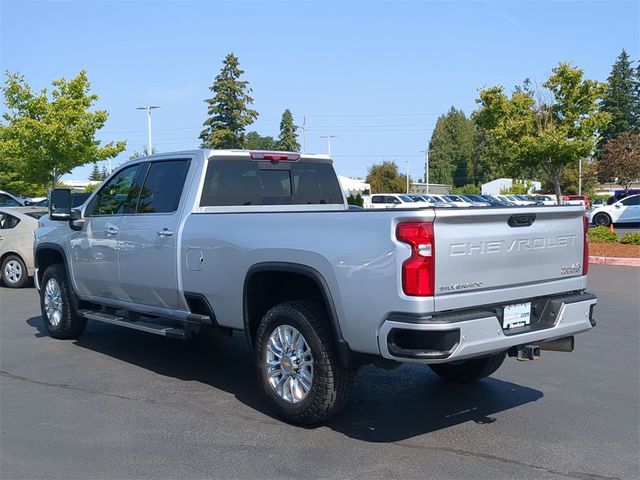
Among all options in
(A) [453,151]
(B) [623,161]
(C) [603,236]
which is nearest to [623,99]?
(A) [453,151]

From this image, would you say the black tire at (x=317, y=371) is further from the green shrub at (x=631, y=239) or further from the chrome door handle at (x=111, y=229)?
the green shrub at (x=631, y=239)

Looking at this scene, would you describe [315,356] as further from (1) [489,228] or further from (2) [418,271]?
(1) [489,228]

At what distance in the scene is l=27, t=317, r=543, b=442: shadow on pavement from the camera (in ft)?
17.3

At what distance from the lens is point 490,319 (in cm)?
457

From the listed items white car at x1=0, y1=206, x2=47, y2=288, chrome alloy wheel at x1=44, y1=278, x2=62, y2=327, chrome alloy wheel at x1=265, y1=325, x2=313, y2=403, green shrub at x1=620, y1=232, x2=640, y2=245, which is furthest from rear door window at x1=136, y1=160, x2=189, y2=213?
green shrub at x1=620, y1=232, x2=640, y2=245

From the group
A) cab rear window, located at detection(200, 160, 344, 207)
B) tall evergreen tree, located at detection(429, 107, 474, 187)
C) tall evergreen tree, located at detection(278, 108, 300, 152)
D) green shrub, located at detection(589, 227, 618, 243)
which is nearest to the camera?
cab rear window, located at detection(200, 160, 344, 207)

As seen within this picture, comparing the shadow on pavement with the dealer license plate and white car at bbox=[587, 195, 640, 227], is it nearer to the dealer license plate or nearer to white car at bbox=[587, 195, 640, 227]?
the dealer license plate

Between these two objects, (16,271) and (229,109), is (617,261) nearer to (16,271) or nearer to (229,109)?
(16,271)

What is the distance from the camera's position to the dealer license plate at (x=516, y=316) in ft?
15.7

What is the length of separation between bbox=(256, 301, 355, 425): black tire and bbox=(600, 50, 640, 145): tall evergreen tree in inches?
3323

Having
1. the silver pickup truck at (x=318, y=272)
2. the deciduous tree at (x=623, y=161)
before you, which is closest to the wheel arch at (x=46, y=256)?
the silver pickup truck at (x=318, y=272)

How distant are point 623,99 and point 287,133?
4099cm

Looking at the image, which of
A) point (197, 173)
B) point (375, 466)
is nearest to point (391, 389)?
point (375, 466)

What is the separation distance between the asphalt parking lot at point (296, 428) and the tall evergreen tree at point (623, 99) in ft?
267
